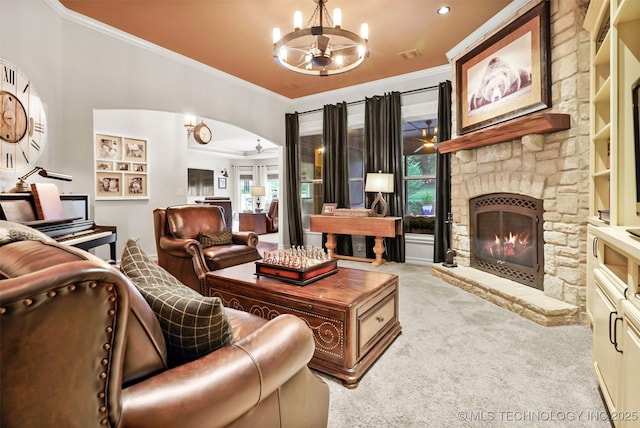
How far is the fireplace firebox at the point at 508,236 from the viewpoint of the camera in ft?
9.87

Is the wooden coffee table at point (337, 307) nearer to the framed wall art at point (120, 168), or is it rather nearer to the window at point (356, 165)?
the window at point (356, 165)

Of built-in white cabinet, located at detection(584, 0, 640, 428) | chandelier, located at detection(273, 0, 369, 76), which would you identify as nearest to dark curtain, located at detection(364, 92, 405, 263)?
chandelier, located at detection(273, 0, 369, 76)

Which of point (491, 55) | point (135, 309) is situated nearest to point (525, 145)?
point (491, 55)

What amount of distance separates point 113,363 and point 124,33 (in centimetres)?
418

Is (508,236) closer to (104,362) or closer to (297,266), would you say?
(297,266)

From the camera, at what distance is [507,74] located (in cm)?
321

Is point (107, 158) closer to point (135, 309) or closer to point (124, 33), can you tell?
point (124, 33)

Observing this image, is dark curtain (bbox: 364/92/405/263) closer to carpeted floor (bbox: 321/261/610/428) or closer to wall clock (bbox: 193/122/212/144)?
carpeted floor (bbox: 321/261/610/428)

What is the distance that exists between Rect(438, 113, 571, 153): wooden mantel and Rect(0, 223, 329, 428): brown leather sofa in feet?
8.79

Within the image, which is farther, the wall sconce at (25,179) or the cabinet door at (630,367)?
the wall sconce at (25,179)

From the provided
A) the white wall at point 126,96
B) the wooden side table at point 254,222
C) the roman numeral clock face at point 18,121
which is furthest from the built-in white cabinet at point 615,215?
the wooden side table at point 254,222

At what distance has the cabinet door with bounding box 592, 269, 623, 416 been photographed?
132 cm

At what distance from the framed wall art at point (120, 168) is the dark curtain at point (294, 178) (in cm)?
243

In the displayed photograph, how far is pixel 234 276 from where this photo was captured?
7.78 ft
